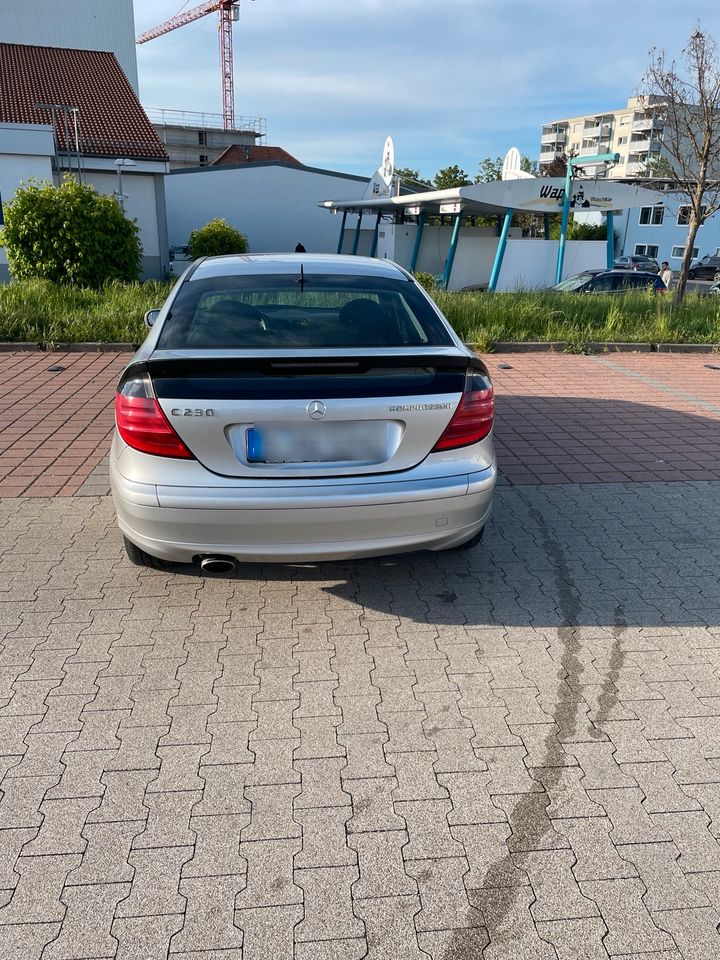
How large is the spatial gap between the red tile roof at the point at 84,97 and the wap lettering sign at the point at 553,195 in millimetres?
12190

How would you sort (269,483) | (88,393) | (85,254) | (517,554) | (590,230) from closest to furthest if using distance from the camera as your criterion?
1. (269,483)
2. (517,554)
3. (88,393)
4. (85,254)
5. (590,230)

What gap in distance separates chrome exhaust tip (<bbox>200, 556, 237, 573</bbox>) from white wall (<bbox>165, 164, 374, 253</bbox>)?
40939mm

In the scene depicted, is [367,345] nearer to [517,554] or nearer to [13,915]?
[517,554]

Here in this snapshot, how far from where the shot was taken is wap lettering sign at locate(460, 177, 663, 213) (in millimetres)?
24234

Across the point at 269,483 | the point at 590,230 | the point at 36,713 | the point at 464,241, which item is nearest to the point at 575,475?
the point at 269,483

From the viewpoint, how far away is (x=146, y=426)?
3.45m

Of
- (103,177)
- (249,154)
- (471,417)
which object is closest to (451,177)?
(249,154)

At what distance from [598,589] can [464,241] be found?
28.0 meters

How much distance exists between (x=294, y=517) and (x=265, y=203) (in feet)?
141

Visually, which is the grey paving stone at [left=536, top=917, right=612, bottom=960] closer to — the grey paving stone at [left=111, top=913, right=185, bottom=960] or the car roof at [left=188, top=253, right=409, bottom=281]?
the grey paving stone at [left=111, top=913, right=185, bottom=960]

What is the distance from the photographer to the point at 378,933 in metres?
2.26

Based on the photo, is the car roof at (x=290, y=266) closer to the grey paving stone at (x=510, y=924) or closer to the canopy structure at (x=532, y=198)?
the grey paving stone at (x=510, y=924)

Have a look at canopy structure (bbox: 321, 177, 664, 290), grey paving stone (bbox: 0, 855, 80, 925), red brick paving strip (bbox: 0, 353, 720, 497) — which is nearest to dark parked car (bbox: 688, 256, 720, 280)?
canopy structure (bbox: 321, 177, 664, 290)

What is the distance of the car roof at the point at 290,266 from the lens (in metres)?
4.57
